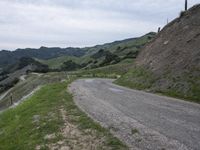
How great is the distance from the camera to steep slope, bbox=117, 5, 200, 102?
28786 mm

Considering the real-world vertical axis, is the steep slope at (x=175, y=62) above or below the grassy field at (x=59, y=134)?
above

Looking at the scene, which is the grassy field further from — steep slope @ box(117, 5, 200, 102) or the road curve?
steep slope @ box(117, 5, 200, 102)

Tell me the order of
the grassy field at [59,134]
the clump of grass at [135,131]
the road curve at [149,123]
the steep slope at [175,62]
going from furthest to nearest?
the steep slope at [175,62] < the clump of grass at [135,131] < the grassy field at [59,134] < the road curve at [149,123]

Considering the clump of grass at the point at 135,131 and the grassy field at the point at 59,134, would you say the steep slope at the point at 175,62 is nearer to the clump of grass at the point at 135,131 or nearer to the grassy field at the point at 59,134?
the grassy field at the point at 59,134

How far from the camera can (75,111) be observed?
63.7 feet

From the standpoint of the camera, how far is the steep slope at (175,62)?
1133 inches

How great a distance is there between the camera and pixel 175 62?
1371 inches

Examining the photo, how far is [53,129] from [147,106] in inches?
296

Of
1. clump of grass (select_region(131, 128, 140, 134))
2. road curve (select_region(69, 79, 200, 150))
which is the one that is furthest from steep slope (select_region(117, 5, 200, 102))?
clump of grass (select_region(131, 128, 140, 134))

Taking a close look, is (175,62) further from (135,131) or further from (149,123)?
(135,131)

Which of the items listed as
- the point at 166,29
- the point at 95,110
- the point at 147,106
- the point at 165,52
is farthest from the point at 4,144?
the point at 166,29

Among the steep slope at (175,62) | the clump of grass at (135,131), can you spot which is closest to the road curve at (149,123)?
the clump of grass at (135,131)

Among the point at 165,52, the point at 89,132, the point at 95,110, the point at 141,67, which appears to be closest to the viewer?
the point at 89,132

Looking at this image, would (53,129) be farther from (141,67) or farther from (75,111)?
(141,67)
